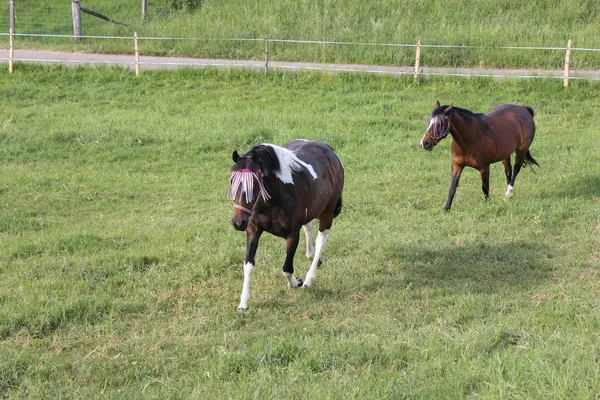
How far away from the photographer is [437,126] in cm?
984

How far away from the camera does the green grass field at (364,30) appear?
71.4 feet

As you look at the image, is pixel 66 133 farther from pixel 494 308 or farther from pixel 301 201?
pixel 494 308

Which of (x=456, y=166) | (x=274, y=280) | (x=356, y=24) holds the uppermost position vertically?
(x=356, y=24)

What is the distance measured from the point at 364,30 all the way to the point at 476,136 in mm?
15555

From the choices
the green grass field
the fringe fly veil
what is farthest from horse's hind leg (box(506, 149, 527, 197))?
the green grass field

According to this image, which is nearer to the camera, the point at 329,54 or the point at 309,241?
the point at 309,241

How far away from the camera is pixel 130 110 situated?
678 inches

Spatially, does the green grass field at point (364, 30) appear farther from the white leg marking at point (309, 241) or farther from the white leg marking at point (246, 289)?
the white leg marking at point (246, 289)

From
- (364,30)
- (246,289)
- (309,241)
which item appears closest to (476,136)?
(309,241)

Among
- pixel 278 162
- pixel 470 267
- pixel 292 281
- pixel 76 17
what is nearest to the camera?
pixel 278 162

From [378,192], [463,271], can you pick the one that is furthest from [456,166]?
[463,271]

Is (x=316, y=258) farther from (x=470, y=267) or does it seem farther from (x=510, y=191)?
(x=510, y=191)

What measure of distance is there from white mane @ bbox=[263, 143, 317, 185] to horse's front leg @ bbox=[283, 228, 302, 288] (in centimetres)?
58

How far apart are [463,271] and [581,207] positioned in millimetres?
3376
